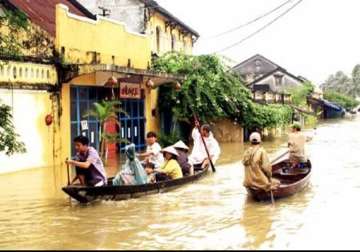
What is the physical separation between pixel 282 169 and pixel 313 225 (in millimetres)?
5286

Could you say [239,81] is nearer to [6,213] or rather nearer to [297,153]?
[297,153]

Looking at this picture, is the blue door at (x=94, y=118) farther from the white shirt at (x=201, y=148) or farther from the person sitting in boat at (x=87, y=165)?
the person sitting in boat at (x=87, y=165)

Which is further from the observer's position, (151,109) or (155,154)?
(151,109)

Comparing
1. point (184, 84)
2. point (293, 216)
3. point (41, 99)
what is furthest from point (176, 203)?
point (184, 84)

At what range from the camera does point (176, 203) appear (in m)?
12.6

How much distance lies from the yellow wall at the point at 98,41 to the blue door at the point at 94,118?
3.84 feet

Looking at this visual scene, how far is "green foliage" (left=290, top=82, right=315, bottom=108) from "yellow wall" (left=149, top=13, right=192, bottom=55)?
55.9 feet

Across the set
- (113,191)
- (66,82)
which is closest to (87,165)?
(113,191)

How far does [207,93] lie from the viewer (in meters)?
26.5

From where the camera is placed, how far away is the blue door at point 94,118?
20406mm

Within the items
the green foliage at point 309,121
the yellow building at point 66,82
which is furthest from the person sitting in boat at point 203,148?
the green foliage at point 309,121

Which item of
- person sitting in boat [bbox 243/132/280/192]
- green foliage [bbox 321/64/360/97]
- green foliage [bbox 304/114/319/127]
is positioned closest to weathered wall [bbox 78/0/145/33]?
person sitting in boat [bbox 243/132/280/192]

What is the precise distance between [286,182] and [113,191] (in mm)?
4459

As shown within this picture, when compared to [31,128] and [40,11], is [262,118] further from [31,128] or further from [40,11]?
[31,128]
